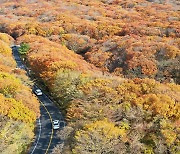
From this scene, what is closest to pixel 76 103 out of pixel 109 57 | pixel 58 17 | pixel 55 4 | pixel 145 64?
pixel 145 64

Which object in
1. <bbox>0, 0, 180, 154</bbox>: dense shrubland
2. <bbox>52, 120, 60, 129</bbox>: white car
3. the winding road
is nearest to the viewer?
<bbox>0, 0, 180, 154</bbox>: dense shrubland

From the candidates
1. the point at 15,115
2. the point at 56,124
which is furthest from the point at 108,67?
the point at 15,115

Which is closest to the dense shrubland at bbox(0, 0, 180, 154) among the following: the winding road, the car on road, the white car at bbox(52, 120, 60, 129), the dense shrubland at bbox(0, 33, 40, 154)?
the winding road

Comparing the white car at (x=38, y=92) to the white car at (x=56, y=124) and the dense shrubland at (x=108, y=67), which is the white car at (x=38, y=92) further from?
the white car at (x=56, y=124)

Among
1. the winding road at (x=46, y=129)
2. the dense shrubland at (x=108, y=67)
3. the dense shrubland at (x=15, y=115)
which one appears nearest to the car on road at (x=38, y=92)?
the winding road at (x=46, y=129)

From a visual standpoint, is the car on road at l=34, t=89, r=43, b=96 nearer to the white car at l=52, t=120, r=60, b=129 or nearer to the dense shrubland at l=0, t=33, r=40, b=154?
the dense shrubland at l=0, t=33, r=40, b=154
